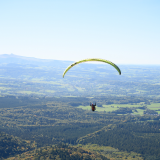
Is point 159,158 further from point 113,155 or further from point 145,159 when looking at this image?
point 113,155

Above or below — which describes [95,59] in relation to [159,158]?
above

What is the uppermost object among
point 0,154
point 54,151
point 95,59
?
point 95,59

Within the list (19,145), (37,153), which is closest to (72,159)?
(37,153)

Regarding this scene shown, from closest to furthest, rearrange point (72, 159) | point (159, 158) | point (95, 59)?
point (95, 59)
point (72, 159)
point (159, 158)

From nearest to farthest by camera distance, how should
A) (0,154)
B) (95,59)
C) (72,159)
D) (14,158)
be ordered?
(95,59), (72,159), (14,158), (0,154)

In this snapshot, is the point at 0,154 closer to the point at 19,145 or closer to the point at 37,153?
the point at 19,145

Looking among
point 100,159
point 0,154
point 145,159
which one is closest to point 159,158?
point 145,159

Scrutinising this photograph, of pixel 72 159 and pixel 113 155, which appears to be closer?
pixel 72 159

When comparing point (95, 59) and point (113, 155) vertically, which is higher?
point (95, 59)

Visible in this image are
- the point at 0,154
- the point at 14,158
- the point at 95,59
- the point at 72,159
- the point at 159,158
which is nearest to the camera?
the point at 95,59
